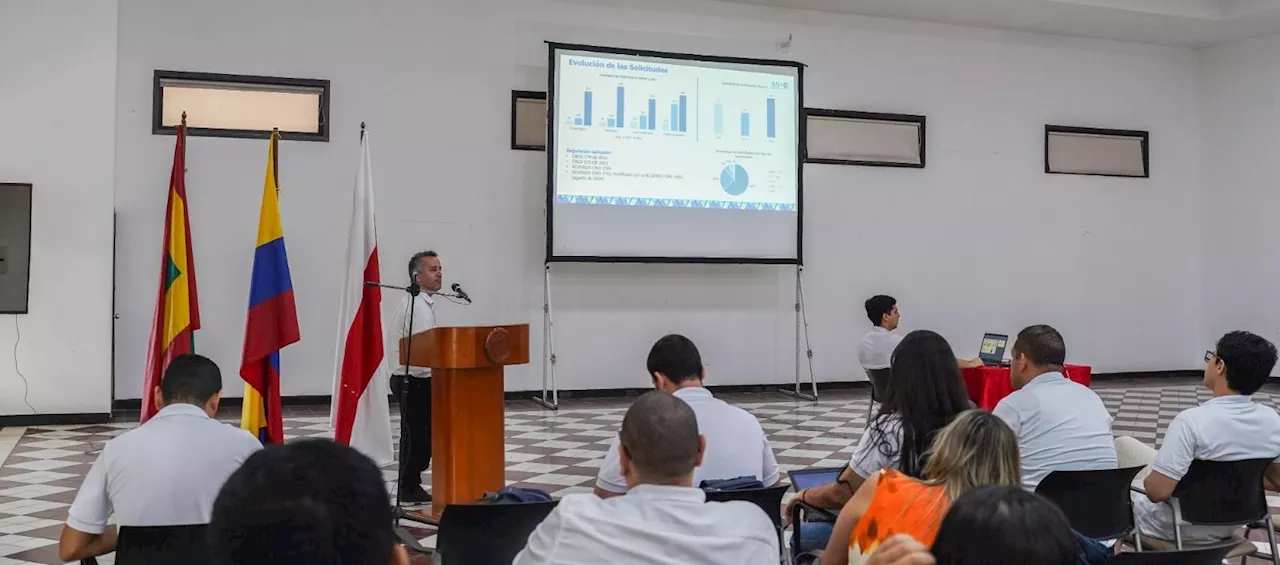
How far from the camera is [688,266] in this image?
9469 millimetres

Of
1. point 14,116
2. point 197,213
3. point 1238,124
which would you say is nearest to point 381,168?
point 197,213

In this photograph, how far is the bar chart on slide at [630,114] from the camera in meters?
8.61

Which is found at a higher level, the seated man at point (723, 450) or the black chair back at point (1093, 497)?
the seated man at point (723, 450)

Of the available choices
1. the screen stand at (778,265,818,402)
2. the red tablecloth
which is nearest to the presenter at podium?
the red tablecloth

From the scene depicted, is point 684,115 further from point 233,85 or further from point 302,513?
point 302,513

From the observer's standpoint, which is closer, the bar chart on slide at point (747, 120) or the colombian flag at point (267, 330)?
the colombian flag at point (267, 330)

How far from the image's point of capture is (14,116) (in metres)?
7.43

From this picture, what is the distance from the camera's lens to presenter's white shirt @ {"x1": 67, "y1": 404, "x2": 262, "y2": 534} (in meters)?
2.46

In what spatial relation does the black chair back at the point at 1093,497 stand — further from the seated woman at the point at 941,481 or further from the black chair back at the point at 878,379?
the black chair back at the point at 878,379

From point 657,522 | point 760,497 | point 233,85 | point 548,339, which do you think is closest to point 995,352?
point 760,497

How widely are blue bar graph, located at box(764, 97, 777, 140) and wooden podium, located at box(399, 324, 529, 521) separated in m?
5.26

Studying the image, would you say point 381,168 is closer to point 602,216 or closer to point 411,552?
point 602,216

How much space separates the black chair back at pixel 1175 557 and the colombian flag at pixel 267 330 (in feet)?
11.5

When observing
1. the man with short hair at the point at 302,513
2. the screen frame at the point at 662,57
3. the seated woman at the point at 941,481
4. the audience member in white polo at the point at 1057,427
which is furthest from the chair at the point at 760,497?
the screen frame at the point at 662,57
